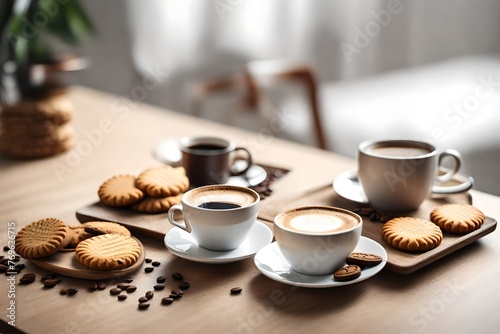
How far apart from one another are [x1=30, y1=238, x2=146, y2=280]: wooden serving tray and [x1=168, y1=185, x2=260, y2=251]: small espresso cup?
0.10 metres

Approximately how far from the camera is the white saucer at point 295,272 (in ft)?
3.51

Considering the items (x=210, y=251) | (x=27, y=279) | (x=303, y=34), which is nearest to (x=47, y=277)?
(x=27, y=279)

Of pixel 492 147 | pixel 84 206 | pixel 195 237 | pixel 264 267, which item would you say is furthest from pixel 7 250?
pixel 492 147

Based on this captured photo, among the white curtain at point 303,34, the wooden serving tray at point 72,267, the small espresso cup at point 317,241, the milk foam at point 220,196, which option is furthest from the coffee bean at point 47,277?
the white curtain at point 303,34

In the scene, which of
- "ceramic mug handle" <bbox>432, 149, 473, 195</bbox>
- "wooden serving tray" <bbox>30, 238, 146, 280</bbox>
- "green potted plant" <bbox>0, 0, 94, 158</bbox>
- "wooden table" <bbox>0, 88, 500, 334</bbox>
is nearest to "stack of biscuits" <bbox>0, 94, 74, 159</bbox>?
"green potted plant" <bbox>0, 0, 94, 158</bbox>

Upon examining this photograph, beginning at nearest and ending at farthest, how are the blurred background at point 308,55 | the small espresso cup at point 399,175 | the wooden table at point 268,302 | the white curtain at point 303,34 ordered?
1. the wooden table at point 268,302
2. the small espresso cup at point 399,175
3. the blurred background at point 308,55
4. the white curtain at point 303,34

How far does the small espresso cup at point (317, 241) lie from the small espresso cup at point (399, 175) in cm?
21

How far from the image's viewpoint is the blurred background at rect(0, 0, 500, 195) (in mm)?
3074

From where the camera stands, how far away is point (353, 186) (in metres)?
1.48

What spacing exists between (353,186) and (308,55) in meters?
2.08

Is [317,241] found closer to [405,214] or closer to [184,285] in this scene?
[184,285]

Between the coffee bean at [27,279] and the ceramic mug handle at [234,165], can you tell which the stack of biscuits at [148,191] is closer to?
the ceramic mug handle at [234,165]

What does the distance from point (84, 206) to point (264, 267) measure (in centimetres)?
46

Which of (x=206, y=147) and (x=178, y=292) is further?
(x=206, y=147)
